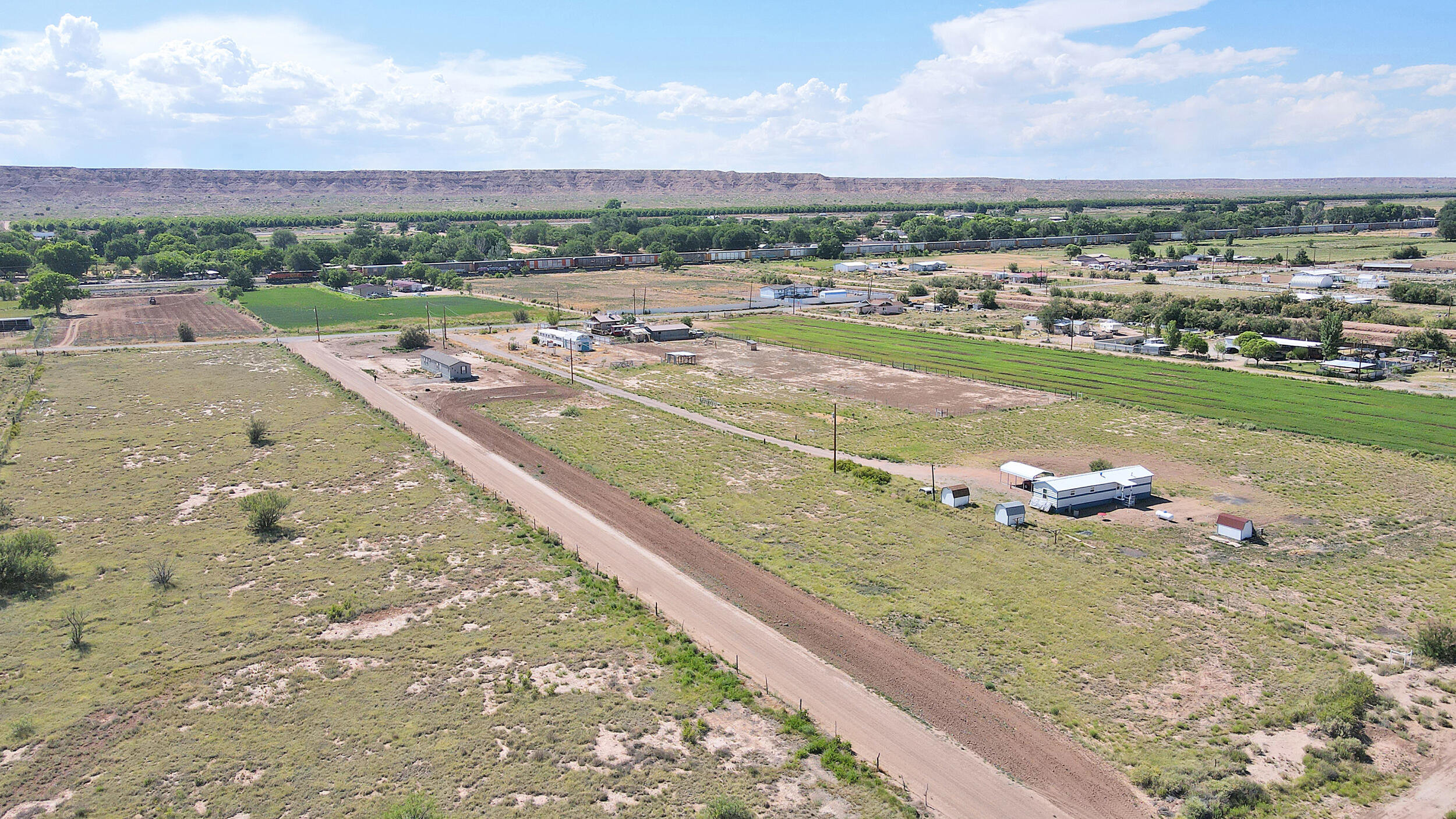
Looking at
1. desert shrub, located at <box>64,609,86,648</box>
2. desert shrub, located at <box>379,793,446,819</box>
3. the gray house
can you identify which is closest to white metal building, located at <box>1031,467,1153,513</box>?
desert shrub, located at <box>379,793,446,819</box>

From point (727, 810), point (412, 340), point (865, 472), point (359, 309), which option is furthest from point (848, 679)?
point (359, 309)

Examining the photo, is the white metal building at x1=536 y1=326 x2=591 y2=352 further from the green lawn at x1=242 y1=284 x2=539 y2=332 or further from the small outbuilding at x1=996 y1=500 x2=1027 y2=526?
the small outbuilding at x1=996 y1=500 x2=1027 y2=526

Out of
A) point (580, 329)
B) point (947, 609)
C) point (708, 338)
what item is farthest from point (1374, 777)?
point (580, 329)

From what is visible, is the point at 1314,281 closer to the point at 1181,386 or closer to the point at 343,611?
the point at 1181,386

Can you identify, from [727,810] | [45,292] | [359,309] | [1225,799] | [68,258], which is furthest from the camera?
[68,258]

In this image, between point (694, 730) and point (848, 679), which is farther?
point (848, 679)

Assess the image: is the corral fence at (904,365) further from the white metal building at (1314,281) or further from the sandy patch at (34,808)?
the white metal building at (1314,281)

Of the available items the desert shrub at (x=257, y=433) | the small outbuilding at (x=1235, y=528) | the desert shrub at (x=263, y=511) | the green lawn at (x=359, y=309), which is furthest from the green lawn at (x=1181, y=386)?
the desert shrub at (x=263, y=511)

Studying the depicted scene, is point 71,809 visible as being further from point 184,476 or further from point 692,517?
point 184,476
